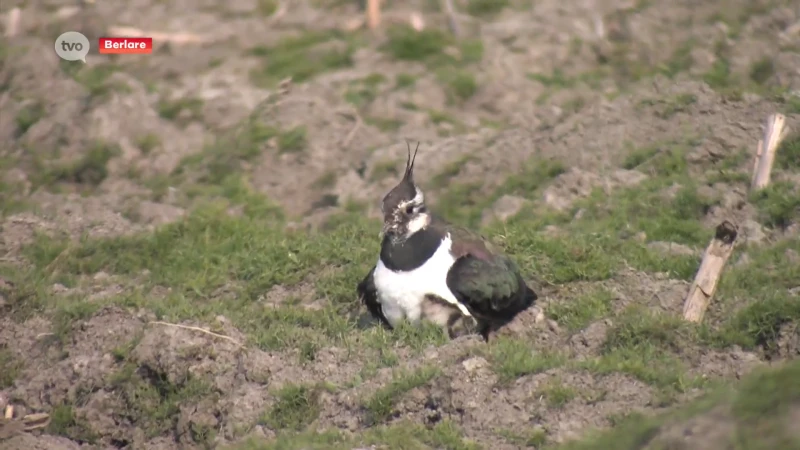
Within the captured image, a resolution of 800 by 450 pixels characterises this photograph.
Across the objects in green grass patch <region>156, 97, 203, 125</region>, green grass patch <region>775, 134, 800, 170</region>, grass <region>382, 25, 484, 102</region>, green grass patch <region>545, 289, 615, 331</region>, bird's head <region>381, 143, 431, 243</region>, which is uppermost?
bird's head <region>381, 143, 431, 243</region>

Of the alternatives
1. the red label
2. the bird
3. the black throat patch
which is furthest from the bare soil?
the black throat patch

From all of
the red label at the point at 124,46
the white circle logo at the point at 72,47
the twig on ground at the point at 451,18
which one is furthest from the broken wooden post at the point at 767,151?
the white circle logo at the point at 72,47

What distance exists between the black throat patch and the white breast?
36mm

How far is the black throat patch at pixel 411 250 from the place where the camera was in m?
7.73

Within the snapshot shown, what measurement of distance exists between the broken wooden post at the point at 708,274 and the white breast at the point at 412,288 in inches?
56.0

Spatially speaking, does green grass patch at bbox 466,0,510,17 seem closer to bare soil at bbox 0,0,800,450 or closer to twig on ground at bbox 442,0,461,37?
bare soil at bbox 0,0,800,450

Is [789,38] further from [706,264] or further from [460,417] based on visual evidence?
[460,417]

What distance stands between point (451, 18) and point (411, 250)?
6095 millimetres

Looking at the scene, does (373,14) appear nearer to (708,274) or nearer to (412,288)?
(412,288)

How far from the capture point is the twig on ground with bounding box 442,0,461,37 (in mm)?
13171

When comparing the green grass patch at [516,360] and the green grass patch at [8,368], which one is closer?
the green grass patch at [516,360]

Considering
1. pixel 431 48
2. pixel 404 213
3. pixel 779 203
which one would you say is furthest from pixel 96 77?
pixel 779 203

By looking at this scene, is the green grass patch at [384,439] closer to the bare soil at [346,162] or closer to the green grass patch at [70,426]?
the bare soil at [346,162]

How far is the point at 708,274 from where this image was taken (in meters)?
7.36
